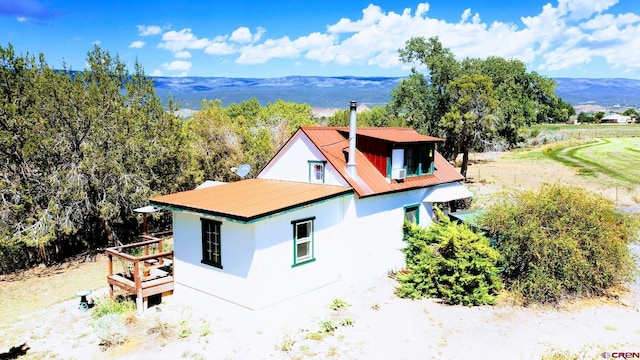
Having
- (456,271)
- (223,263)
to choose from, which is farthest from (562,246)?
(223,263)

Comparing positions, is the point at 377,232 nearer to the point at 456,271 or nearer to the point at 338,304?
the point at 456,271

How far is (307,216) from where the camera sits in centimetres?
1394

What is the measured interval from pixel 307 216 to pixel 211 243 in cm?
298

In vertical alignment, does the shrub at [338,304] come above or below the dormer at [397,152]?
below

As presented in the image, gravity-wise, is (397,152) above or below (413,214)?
above

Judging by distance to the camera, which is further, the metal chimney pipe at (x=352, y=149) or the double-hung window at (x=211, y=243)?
the metal chimney pipe at (x=352, y=149)

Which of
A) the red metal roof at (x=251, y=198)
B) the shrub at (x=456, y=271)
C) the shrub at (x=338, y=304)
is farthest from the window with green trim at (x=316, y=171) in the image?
the shrub at (x=338, y=304)

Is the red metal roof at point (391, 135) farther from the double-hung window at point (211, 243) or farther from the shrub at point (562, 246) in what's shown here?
the double-hung window at point (211, 243)

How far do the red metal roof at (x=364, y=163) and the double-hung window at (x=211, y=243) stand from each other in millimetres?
4706

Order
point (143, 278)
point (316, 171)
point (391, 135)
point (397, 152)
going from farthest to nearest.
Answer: point (391, 135) → point (397, 152) → point (316, 171) → point (143, 278)

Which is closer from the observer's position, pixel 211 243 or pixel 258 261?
pixel 258 261

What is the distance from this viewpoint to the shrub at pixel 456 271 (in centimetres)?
1389

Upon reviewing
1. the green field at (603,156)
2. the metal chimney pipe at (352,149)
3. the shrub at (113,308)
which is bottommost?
the shrub at (113,308)

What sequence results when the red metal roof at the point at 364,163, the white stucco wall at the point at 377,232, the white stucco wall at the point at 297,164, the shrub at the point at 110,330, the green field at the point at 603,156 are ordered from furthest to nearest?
1. the green field at the point at 603,156
2. the white stucco wall at the point at 297,164
3. the red metal roof at the point at 364,163
4. the white stucco wall at the point at 377,232
5. the shrub at the point at 110,330
